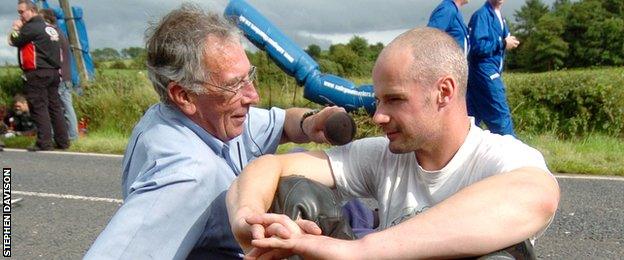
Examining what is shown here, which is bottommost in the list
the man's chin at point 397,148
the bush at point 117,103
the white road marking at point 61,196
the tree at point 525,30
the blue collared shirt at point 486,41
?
the tree at point 525,30

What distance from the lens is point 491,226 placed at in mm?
1393

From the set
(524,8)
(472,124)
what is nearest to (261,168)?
(472,124)

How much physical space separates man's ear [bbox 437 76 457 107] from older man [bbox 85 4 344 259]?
1.88 ft

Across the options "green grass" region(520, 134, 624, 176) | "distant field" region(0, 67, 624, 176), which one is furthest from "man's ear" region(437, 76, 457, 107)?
"distant field" region(0, 67, 624, 176)

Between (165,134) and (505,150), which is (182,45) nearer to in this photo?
(165,134)

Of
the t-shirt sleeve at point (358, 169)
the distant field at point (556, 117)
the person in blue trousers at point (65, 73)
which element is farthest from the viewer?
the person in blue trousers at point (65, 73)

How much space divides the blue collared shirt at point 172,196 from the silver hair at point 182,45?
0.09m

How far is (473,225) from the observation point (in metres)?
1.39

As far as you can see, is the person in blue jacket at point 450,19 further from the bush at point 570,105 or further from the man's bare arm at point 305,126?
the bush at point 570,105

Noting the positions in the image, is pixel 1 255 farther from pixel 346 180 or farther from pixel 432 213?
pixel 432 213

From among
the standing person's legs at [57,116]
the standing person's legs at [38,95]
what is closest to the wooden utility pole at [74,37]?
the standing person's legs at [57,116]

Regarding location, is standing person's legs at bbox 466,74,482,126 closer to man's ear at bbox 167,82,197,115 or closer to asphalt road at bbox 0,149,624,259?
asphalt road at bbox 0,149,624,259

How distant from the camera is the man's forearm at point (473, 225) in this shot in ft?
4.55

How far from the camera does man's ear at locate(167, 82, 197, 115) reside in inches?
75.7
